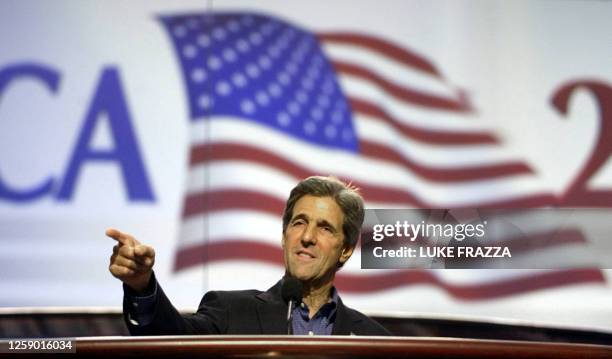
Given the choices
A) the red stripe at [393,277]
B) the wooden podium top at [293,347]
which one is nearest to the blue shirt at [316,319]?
the wooden podium top at [293,347]

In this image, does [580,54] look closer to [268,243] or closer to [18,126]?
[268,243]

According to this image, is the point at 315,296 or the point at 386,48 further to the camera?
the point at 386,48

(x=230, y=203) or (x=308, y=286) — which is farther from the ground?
(x=230, y=203)

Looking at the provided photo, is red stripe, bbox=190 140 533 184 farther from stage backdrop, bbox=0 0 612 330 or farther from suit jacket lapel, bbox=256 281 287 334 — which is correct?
suit jacket lapel, bbox=256 281 287 334

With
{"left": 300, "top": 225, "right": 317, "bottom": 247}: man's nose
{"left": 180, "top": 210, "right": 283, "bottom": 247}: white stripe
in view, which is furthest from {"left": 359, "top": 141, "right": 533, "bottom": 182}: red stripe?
{"left": 300, "top": 225, "right": 317, "bottom": 247}: man's nose

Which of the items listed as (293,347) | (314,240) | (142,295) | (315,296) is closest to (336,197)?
(314,240)

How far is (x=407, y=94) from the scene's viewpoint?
3.21 m

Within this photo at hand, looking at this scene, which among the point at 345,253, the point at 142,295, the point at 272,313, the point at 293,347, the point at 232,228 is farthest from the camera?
the point at 232,228

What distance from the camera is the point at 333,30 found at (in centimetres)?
315

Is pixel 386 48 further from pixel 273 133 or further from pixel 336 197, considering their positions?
pixel 336 197

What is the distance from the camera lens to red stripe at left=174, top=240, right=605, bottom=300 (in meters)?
3.01

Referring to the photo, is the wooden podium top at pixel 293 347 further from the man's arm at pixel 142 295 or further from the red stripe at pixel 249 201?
the red stripe at pixel 249 201

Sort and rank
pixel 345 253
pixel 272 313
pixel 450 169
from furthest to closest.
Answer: pixel 450 169, pixel 345 253, pixel 272 313

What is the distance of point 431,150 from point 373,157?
24 cm
